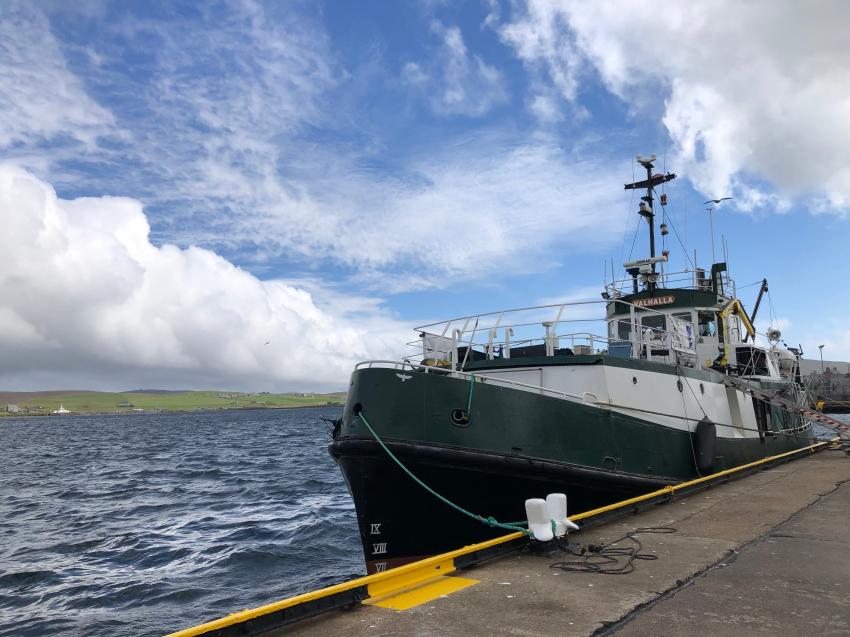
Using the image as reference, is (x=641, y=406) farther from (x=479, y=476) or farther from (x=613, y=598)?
(x=613, y=598)

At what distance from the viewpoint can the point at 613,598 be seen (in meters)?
4.72

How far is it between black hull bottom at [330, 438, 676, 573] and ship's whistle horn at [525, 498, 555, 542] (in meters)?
2.06

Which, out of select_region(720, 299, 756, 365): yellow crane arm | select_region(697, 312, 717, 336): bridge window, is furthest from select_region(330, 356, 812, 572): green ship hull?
select_region(697, 312, 717, 336): bridge window

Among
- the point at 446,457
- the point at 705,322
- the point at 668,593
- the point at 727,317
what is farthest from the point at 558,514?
the point at 727,317

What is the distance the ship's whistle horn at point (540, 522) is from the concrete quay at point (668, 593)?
207 mm

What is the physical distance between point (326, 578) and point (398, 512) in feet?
11.7

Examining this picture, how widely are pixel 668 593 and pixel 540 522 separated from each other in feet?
4.86

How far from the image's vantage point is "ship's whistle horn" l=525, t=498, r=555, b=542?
19.9 ft

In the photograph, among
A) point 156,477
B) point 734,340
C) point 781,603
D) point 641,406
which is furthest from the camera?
point 156,477

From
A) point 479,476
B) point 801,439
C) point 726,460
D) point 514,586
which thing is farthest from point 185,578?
point 801,439

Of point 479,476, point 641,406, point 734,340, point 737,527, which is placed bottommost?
point 737,527

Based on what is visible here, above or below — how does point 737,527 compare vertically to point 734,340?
below

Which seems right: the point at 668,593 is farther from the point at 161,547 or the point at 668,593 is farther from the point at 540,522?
the point at 161,547

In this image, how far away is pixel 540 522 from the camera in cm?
611
